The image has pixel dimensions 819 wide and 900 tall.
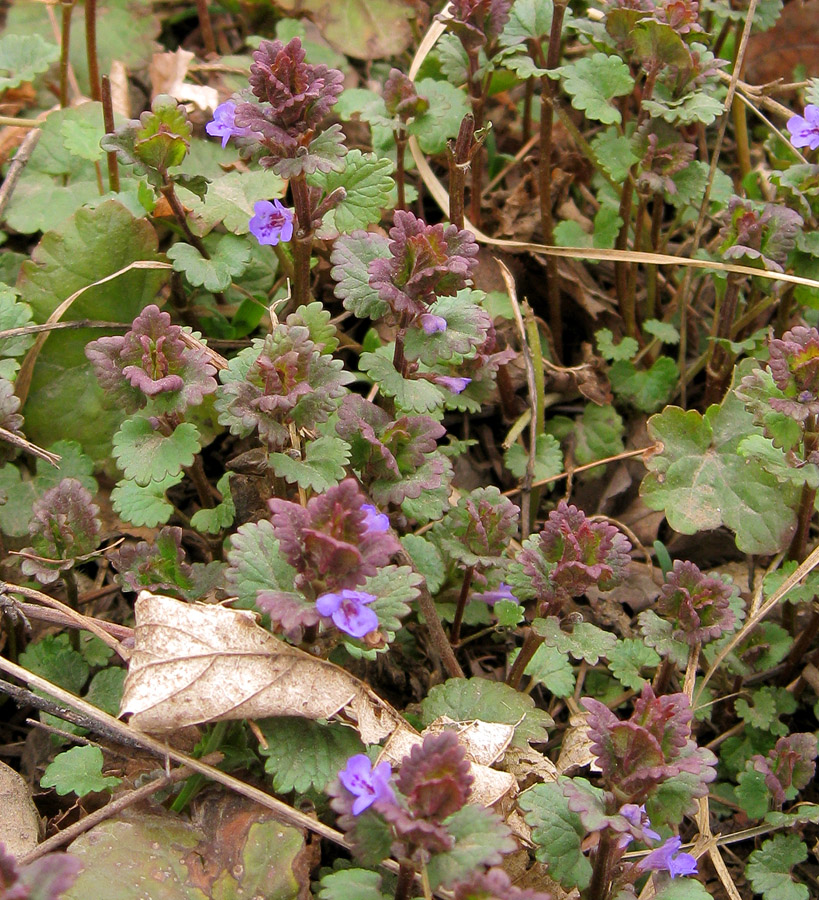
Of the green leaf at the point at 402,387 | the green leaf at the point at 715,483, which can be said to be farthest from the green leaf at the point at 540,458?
the green leaf at the point at 402,387

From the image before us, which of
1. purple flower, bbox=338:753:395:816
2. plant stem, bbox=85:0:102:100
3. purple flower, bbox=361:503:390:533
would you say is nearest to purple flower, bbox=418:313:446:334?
purple flower, bbox=361:503:390:533

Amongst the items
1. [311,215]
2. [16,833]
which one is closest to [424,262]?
[311,215]

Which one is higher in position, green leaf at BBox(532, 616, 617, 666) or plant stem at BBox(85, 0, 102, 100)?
plant stem at BBox(85, 0, 102, 100)

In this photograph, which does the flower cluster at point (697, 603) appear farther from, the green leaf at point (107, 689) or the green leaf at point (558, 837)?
the green leaf at point (107, 689)

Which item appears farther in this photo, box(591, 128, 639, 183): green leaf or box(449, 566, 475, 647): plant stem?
box(591, 128, 639, 183): green leaf

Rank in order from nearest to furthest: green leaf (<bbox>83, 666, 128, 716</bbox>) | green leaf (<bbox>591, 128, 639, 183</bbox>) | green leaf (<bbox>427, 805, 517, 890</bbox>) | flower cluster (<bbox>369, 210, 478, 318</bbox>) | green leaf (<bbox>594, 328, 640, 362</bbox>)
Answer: green leaf (<bbox>427, 805, 517, 890</bbox>)
flower cluster (<bbox>369, 210, 478, 318</bbox>)
green leaf (<bbox>83, 666, 128, 716</bbox>)
green leaf (<bbox>591, 128, 639, 183</bbox>)
green leaf (<bbox>594, 328, 640, 362</bbox>)

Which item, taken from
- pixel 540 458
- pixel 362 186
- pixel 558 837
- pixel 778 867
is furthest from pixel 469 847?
pixel 362 186

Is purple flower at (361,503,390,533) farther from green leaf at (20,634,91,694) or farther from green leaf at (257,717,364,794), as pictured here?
green leaf at (20,634,91,694)
